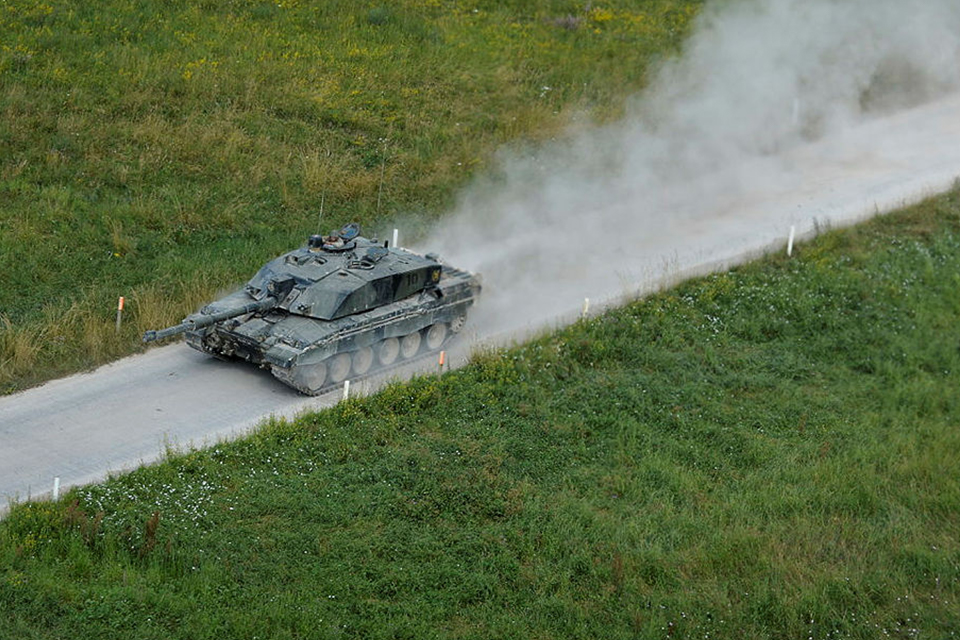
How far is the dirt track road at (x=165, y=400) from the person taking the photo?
675 inches

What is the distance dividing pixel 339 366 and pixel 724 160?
551 inches

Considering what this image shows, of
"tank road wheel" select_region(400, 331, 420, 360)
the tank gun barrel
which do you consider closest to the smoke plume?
"tank road wheel" select_region(400, 331, 420, 360)

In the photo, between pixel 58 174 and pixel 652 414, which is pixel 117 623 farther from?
pixel 58 174

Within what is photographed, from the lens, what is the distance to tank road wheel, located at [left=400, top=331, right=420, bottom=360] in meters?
20.9

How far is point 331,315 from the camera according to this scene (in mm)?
19594

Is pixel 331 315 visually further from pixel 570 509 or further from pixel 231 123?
pixel 231 123

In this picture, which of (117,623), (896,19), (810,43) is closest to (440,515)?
(117,623)

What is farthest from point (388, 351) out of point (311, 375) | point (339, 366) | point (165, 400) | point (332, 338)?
point (165, 400)

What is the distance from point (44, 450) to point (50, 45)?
15.1 meters

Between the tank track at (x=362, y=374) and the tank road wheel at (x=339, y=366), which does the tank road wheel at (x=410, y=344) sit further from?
the tank road wheel at (x=339, y=366)

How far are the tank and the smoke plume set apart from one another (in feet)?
7.13

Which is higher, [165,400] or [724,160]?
[724,160]

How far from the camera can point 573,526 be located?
53.4 ft

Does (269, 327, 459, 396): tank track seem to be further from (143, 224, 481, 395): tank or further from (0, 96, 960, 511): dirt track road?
(0, 96, 960, 511): dirt track road
